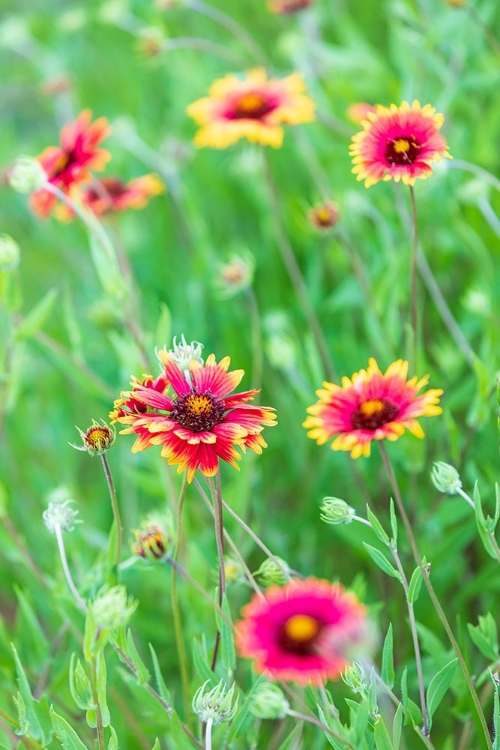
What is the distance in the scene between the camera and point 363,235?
1242mm

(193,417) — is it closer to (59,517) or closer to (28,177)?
(59,517)

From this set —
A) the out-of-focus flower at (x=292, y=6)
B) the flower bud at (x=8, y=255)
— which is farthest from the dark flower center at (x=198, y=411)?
the out-of-focus flower at (x=292, y=6)

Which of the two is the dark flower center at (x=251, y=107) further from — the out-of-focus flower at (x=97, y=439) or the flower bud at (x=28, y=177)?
the out-of-focus flower at (x=97, y=439)

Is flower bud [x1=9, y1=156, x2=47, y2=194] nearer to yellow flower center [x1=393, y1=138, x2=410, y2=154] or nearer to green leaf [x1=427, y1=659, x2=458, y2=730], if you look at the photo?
yellow flower center [x1=393, y1=138, x2=410, y2=154]

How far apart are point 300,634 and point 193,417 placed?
0.52 ft

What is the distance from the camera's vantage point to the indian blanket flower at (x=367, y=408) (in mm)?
522

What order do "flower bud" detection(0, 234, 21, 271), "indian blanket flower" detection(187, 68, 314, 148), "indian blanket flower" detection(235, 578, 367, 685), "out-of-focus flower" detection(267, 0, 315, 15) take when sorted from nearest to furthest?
"indian blanket flower" detection(235, 578, 367, 685)
"flower bud" detection(0, 234, 21, 271)
"indian blanket flower" detection(187, 68, 314, 148)
"out-of-focus flower" detection(267, 0, 315, 15)

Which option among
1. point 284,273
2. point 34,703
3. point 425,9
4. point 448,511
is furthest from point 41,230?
point 34,703

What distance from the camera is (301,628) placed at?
492mm

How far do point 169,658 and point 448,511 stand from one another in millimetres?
383

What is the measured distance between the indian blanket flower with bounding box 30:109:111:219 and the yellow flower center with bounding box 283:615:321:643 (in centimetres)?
55

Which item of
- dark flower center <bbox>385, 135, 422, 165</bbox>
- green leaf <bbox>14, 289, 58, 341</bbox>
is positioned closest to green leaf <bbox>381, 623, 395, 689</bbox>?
dark flower center <bbox>385, 135, 422, 165</bbox>

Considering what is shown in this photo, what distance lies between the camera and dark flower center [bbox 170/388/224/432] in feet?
1.80

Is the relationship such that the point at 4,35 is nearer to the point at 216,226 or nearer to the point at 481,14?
the point at 216,226
